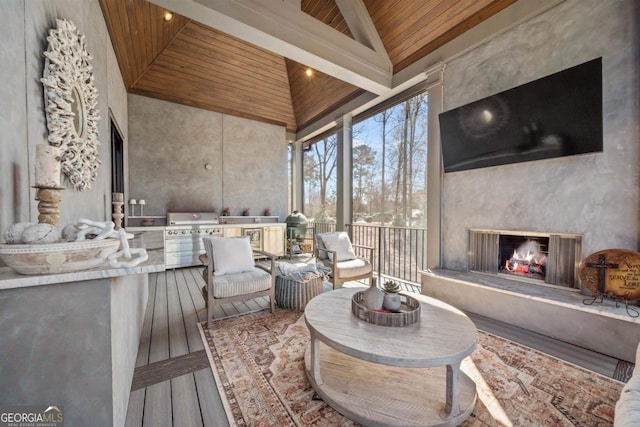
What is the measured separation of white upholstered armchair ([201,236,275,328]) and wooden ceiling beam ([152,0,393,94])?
8.26 ft

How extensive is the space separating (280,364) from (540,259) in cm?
300

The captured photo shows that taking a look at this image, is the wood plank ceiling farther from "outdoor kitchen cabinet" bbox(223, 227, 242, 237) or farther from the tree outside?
"outdoor kitchen cabinet" bbox(223, 227, 242, 237)


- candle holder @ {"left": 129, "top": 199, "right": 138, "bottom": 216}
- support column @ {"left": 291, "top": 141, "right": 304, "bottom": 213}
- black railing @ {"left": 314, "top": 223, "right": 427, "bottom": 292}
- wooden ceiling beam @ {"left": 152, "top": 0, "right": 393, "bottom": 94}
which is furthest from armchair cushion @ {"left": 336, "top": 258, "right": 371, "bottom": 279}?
candle holder @ {"left": 129, "top": 199, "right": 138, "bottom": 216}

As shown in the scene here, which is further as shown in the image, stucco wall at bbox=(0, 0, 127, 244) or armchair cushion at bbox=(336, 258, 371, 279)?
armchair cushion at bbox=(336, 258, 371, 279)

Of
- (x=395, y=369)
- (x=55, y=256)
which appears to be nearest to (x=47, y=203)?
(x=55, y=256)

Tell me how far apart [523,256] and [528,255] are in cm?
5

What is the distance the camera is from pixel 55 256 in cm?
94

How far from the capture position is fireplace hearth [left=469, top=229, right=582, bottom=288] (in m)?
2.53

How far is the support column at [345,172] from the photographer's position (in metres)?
5.43

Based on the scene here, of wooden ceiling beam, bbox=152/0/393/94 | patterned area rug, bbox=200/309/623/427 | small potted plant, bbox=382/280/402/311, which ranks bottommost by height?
patterned area rug, bbox=200/309/623/427

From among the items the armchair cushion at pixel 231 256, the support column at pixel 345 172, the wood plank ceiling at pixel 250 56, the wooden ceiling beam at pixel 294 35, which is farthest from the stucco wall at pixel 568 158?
the armchair cushion at pixel 231 256

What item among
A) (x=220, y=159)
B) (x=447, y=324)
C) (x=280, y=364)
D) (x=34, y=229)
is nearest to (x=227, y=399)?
(x=280, y=364)

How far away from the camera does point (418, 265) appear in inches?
164

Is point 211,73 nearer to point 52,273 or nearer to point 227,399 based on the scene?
point 52,273
